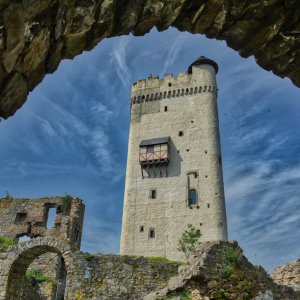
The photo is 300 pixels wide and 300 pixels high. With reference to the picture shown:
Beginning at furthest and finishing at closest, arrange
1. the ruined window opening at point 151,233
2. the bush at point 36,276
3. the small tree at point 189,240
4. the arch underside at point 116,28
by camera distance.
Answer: the ruined window opening at point 151,233 → the small tree at point 189,240 → the bush at point 36,276 → the arch underside at point 116,28

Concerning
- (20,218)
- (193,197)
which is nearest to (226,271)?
(20,218)

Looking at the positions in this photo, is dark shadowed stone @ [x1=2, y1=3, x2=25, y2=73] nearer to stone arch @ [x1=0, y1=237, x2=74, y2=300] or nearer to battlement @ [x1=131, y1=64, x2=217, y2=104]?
stone arch @ [x1=0, y1=237, x2=74, y2=300]

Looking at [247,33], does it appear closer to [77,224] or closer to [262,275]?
[262,275]

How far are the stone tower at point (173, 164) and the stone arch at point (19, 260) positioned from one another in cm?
2116

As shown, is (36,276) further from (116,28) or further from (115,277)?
(116,28)

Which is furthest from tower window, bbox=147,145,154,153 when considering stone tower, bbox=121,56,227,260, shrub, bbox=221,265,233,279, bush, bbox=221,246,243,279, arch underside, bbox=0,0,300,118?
arch underside, bbox=0,0,300,118

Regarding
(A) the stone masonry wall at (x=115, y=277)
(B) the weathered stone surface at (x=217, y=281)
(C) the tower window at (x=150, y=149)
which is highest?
(C) the tower window at (x=150, y=149)

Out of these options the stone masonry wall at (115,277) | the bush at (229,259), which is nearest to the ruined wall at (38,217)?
the stone masonry wall at (115,277)

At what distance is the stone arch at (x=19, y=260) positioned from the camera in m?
15.4

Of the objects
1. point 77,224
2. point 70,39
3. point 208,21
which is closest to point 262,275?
point 208,21

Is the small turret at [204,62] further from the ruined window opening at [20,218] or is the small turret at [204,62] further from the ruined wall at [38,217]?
the ruined window opening at [20,218]

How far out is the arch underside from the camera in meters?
3.09

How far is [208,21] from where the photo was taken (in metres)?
4.64

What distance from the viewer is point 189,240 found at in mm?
33719
